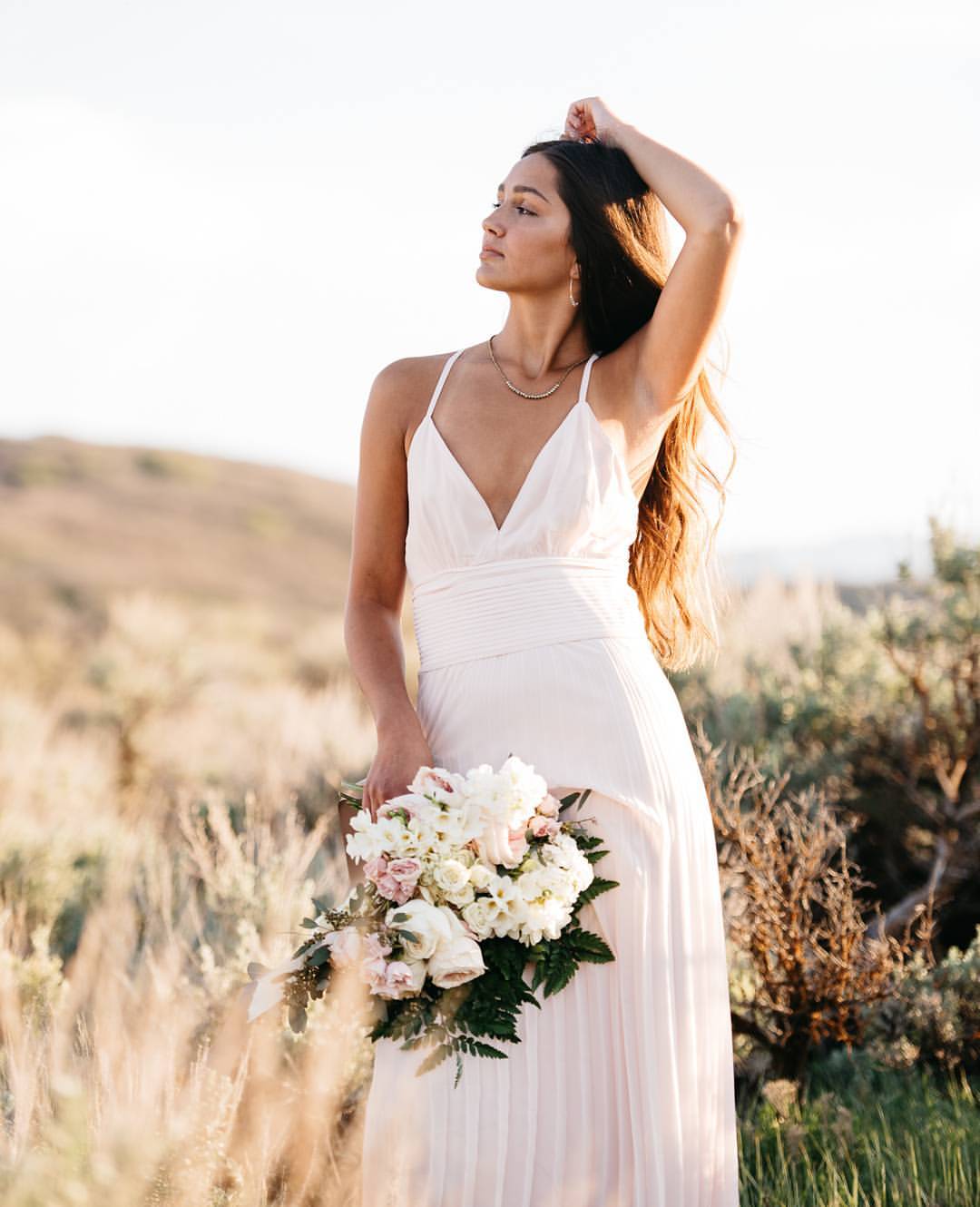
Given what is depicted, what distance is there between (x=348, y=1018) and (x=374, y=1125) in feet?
0.70

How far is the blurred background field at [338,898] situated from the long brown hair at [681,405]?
1.04 m

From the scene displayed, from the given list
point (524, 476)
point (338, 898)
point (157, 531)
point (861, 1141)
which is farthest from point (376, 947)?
point (157, 531)

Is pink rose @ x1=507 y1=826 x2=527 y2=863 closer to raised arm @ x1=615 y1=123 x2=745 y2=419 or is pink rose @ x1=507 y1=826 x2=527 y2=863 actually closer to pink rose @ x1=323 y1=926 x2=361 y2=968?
pink rose @ x1=323 y1=926 x2=361 y2=968

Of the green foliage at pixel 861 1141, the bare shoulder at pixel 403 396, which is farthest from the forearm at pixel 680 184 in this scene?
the green foliage at pixel 861 1141

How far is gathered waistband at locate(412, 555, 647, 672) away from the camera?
271 centimetres

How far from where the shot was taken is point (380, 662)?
2.81 m

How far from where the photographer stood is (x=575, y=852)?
2416 mm

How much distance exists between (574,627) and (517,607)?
127 mm

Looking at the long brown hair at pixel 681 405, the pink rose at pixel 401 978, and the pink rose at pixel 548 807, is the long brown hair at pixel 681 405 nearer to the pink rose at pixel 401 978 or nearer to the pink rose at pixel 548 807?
the pink rose at pixel 548 807

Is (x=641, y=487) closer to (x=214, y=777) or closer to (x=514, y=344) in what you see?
(x=514, y=344)

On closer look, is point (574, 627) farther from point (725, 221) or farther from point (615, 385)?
point (725, 221)

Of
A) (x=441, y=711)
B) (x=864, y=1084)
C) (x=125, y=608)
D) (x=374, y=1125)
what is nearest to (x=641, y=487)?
(x=441, y=711)

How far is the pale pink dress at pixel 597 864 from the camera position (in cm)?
242

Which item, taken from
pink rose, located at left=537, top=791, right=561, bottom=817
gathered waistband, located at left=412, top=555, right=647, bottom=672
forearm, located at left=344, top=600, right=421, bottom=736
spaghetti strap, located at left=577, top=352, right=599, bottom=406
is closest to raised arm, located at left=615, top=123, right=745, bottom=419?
spaghetti strap, located at left=577, top=352, right=599, bottom=406
